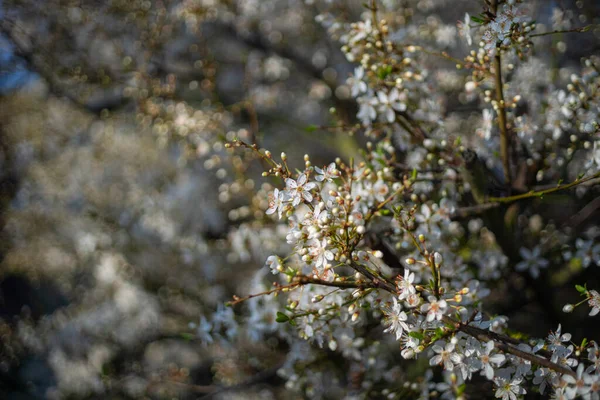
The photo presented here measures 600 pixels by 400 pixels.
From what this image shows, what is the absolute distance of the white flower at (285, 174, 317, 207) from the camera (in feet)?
5.48

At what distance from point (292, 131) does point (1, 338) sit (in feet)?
15.7

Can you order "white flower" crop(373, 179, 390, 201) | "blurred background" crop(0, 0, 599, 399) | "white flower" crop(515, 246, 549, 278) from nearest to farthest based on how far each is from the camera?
1. "white flower" crop(373, 179, 390, 201)
2. "white flower" crop(515, 246, 549, 278)
3. "blurred background" crop(0, 0, 599, 399)

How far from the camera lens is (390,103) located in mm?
2268

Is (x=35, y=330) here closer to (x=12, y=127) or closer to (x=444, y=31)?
(x=12, y=127)

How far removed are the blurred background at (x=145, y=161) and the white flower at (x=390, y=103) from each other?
154cm

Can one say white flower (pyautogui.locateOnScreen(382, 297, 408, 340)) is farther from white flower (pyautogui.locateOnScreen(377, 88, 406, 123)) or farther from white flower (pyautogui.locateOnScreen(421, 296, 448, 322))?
white flower (pyautogui.locateOnScreen(377, 88, 406, 123))

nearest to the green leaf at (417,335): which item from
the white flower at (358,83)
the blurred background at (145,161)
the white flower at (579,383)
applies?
the white flower at (579,383)

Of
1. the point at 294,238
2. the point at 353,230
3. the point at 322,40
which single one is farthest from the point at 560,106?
the point at 322,40

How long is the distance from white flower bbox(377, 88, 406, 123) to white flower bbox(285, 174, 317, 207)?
29.9 inches

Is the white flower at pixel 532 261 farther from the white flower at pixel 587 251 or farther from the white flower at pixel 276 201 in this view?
the white flower at pixel 276 201

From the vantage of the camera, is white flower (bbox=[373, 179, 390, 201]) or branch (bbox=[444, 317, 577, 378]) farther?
white flower (bbox=[373, 179, 390, 201])

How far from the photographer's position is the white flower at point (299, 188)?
1.67m

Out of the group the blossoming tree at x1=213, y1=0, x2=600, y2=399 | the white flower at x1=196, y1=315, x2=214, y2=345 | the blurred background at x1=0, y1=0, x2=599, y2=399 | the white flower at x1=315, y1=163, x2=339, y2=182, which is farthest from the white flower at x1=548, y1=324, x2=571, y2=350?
the blurred background at x1=0, y1=0, x2=599, y2=399

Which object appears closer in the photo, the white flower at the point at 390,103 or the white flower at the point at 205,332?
the white flower at the point at 390,103
